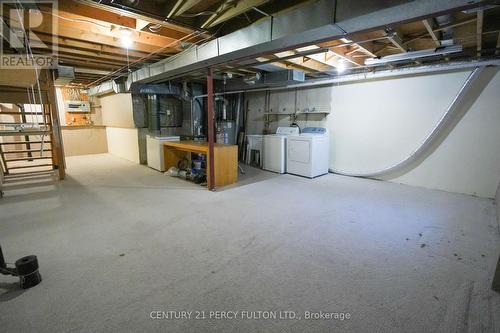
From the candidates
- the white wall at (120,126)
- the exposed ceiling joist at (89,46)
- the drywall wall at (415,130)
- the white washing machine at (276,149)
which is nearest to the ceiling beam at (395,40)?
the drywall wall at (415,130)

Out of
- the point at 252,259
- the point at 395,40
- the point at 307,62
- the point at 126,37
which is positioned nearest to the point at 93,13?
the point at 126,37

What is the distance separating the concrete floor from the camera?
1493 millimetres

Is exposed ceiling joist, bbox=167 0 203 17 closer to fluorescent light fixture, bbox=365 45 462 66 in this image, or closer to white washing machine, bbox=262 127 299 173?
fluorescent light fixture, bbox=365 45 462 66

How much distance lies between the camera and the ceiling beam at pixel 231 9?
7.15 ft

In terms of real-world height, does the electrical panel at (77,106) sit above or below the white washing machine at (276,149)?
above

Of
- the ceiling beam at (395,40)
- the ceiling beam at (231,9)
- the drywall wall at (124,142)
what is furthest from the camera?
the drywall wall at (124,142)

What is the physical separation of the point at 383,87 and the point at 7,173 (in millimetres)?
7763

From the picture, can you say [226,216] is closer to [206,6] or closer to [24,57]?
[206,6]

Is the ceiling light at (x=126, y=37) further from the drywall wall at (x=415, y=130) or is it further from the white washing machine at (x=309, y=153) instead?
the drywall wall at (x=415, y=130)

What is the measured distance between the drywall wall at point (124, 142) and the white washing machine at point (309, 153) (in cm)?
400

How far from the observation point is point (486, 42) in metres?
3.13

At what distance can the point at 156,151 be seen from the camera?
18.0ft

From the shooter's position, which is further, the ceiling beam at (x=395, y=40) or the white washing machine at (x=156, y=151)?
the white washing machine at (x=156, y=151)

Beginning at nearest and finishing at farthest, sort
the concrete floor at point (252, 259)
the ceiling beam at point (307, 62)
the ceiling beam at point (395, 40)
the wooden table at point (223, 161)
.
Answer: the concrete floor at point (252, 259)
the ceiling beam at point (395, 40)
the ceiling beam at point (307, 62)
the wooden table at point (223, 161)
